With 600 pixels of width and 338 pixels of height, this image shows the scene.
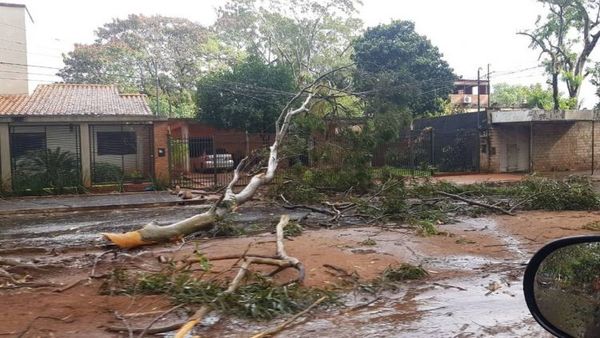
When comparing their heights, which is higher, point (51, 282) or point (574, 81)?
point (574, 81)

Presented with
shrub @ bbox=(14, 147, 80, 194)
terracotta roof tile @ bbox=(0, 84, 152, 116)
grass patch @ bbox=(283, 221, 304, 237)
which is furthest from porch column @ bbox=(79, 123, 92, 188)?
grass patch @ bbox=(283, 221, 304, 237)

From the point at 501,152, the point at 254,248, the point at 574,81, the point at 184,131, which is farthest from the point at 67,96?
the point at 574,81

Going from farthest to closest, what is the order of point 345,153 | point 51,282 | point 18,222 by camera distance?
point 345,153
point 18,222
point 51,282

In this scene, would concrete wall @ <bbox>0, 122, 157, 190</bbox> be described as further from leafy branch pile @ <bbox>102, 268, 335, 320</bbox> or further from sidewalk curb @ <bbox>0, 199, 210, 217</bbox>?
leafy branch pile @ <bbox>102, 268, 335, 320</bbox>

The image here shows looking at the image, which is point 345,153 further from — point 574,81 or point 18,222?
point 574,81

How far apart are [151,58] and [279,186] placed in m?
28.8

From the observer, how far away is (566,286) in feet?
8.19

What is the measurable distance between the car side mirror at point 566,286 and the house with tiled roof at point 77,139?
19.8 metres

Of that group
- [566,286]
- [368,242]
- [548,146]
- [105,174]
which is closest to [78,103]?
[105,174]

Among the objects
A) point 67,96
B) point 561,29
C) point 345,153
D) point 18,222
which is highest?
point 561,29

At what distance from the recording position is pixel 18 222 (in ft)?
43.7

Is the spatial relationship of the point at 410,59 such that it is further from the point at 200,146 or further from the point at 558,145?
the point at 200,146

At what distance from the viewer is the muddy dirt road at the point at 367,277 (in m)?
4.68

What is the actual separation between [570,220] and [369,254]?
5.28 m
